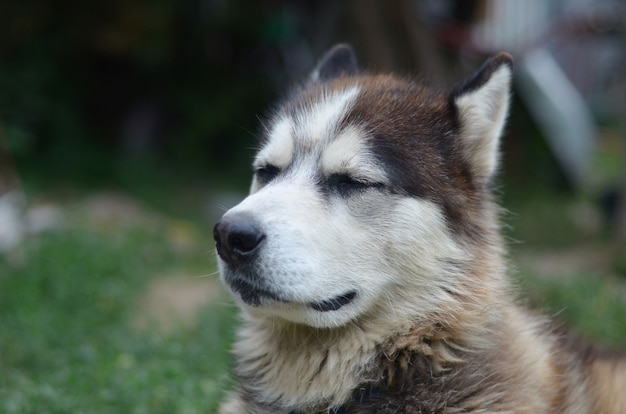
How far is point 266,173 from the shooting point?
3.73m

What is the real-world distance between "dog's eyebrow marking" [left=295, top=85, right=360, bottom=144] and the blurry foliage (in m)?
9.36

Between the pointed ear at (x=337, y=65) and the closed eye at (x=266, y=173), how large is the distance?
768 millimetres

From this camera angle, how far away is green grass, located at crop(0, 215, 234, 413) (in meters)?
4.36

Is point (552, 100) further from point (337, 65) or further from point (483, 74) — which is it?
point (483, 74)

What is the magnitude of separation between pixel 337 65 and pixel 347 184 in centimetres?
122

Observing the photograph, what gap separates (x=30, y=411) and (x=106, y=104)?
34.6 ft

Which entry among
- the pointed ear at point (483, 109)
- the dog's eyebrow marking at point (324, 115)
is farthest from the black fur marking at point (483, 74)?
the dog's eyebrow marking at point (324, 115)

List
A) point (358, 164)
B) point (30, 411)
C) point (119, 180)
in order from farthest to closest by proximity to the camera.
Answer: point (119, 180) → point (30, 411) → point (358, 164)

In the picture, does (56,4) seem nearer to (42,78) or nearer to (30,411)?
(42,78)

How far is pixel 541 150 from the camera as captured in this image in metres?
12.8

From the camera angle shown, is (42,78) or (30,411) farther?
(42,78)

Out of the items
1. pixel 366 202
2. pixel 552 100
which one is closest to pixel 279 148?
pixel 366 202

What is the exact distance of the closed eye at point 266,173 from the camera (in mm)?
3672

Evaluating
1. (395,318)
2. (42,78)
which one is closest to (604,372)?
(395,318)
